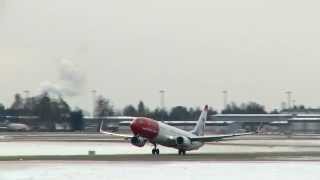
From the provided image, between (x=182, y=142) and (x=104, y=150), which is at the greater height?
(x=182, y=142)

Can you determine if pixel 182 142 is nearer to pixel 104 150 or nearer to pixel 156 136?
pixel 156 136

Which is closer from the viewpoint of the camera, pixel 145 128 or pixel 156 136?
pixel 145 128

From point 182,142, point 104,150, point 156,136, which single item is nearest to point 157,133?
point 156,136

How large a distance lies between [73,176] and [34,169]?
27.2ft

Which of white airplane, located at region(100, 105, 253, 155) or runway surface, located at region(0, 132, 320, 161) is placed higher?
white airplane, located at region(100, 105, 253, 155)

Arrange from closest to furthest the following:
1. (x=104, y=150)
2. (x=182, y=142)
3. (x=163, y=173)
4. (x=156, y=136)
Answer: (x=163, y=173) → (x=182, y=142) → (x=156, y=136) → (x=104, y=150)

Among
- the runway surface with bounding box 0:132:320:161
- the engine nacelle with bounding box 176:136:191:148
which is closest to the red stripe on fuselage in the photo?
the runway surface with bounding box 0:132:320:161

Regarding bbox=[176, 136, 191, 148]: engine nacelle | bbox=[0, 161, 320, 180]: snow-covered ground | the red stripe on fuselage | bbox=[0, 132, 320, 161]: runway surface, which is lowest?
bbox=[0, 161, 320, 180]: snow-covered ground

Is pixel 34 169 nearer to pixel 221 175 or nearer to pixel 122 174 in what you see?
pixel 122 174

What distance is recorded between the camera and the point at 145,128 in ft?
270

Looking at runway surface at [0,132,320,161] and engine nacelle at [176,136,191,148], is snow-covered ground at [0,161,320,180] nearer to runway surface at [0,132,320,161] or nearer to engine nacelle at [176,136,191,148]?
runway surface at [0,132,320,161]

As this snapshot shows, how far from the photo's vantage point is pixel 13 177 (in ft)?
139

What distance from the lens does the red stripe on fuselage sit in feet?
270

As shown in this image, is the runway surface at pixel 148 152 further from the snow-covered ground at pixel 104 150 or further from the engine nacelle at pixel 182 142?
the engine nacelle at pixel 182 142
